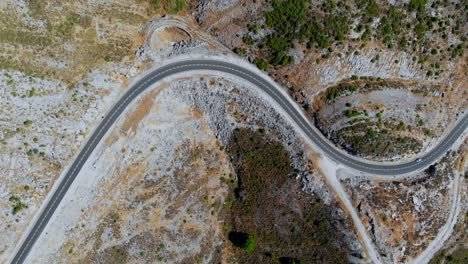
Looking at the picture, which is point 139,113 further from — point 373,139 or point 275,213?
point 373,139

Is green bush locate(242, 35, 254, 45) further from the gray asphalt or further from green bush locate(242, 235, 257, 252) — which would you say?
green bush locate(242, 235, 257, 252)

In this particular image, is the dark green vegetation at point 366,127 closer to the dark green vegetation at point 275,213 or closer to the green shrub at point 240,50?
the dark green vegetation at point 275,213

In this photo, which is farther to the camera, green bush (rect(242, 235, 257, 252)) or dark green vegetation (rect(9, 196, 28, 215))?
green bush (rect(242, 235, 257, 252))

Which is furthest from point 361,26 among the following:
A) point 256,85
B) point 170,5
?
point 170,5

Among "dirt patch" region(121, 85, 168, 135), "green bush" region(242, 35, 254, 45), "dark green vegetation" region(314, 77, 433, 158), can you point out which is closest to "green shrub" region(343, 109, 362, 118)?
"dark green vegetation" region(314, 77, 433, 158)

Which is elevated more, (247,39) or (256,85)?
(247,39)

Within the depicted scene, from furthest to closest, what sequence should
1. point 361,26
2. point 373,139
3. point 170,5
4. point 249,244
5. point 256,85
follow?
point 256,85, point 249,244, point 373,139, point 170,5, point 361,26
